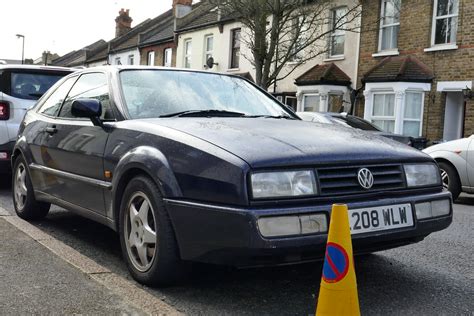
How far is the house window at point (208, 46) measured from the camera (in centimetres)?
2778

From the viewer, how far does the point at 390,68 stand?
59.1 ft

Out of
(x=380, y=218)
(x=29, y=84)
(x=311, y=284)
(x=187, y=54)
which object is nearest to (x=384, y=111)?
(x=29, y=84)

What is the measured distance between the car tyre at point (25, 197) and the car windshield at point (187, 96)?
1.90m

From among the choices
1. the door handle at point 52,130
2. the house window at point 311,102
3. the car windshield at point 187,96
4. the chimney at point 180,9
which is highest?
the chimney at point 180,9

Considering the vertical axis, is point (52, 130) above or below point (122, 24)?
below

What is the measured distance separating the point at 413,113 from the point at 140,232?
50.2 ft

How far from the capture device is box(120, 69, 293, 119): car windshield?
4.28m

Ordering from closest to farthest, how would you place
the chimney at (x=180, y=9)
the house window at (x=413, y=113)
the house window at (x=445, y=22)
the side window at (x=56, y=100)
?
1. the side window at (x=56, y=100)
2. the house window at (x=445, y=22)
3. the house window at (x=413, y=113)
4. the chimney at (x=180, y=9)

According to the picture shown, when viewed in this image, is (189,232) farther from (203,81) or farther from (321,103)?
(321,103)

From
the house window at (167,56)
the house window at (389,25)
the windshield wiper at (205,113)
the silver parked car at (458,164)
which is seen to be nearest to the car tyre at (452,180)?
the silver parked car at (458,164)

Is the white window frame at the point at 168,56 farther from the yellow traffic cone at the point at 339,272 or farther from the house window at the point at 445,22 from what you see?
the yellow traffic cone at the point at 339,272

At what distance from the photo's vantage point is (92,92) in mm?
4863

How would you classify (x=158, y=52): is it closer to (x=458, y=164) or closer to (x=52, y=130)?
(x=458, y=164)

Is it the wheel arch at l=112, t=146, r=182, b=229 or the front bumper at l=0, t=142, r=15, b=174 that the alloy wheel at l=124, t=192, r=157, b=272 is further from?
the front bumper at l=0, t=142, r=15, b=174
